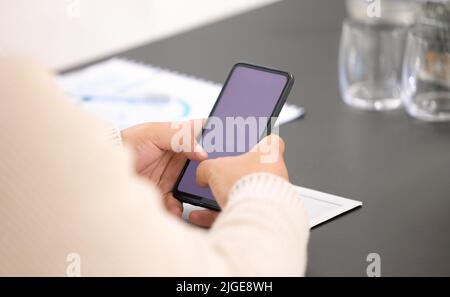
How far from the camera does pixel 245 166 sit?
40.4 inches

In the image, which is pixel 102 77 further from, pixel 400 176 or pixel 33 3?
pixel 33 3

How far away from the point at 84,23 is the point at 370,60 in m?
1.41

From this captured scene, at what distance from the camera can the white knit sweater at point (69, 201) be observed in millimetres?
814

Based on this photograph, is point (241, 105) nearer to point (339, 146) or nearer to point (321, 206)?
point (321, 206)

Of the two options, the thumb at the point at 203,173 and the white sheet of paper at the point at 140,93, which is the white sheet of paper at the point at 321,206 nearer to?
the thumb at the point at 203,173

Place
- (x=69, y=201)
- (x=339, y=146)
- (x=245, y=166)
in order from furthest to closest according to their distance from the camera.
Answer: (x=339, y=146) < (x=245, y=166) < (x=69, y=201)

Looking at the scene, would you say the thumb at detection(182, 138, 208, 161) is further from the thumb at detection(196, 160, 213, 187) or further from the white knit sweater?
the white knit sweater

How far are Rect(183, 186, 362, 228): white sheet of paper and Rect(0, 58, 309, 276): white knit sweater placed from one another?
0.32m

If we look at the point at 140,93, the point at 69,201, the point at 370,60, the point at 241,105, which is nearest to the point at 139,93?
the point at 140,93

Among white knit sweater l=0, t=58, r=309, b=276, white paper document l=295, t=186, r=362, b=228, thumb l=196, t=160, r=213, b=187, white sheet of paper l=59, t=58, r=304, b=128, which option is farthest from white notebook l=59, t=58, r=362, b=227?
white knit sweater l=0, t=58, r=309, b=276

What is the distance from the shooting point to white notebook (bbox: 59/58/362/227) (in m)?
1.58

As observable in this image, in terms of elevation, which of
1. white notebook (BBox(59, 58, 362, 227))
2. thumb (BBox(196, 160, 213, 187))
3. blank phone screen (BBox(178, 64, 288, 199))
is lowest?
thumb (BBox(196, 160, 213, 187))

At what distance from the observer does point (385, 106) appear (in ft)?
5.16

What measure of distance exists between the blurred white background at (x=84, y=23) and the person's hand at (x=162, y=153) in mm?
1323
